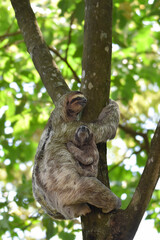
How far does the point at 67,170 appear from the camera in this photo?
15.8 feet

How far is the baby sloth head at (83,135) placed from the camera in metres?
4.97

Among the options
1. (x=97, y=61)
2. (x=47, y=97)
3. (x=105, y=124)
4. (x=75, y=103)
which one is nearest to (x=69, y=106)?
(x=75, y=103)

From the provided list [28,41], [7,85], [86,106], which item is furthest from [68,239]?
[7,85]

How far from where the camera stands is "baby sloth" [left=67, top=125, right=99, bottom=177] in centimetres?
477

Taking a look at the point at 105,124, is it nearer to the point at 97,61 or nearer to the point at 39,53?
the point at 97,61

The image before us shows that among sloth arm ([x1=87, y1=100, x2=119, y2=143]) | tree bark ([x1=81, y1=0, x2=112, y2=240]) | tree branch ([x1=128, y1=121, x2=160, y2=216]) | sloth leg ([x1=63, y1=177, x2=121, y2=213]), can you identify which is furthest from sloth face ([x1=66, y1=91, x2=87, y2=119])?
tree branch ([x1=128, y1=121, x2=160, y2=216])

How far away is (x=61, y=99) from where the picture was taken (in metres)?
5.55

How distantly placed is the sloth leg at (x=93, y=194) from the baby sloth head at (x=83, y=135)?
25.5 inches

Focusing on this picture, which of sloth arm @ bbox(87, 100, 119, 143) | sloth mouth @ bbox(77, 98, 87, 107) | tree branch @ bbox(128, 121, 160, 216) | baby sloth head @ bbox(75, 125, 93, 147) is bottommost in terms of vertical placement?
tree branch @ bbox(128, 121, 160, 216)

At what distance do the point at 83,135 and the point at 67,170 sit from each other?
0.59 m

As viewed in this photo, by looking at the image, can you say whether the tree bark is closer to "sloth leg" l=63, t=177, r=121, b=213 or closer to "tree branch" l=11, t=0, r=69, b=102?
"sloth leg" l=63, t=177, r=121, b=213

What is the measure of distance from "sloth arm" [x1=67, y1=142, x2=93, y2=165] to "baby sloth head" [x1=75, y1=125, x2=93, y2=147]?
0.40 ft

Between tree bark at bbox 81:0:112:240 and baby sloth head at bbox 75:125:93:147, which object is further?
tree bark at bbox 81:0:112:240

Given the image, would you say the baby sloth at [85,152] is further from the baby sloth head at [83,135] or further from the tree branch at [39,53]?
the tree branch at [39,53]
